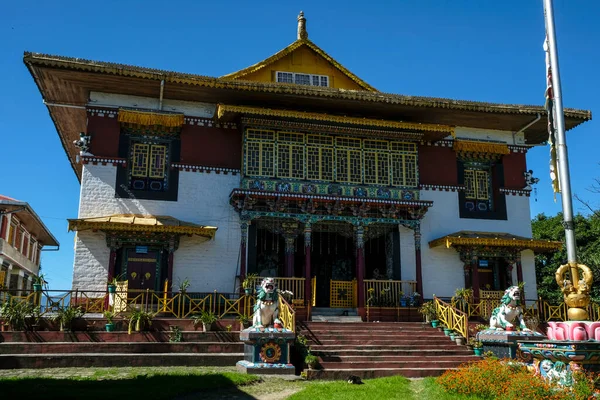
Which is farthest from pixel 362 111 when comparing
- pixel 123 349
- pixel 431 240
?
pixel 123 349

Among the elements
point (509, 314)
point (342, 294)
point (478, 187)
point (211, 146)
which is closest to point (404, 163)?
point (478, 187)

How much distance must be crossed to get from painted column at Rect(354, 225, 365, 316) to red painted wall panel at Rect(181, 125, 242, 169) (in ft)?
16.8

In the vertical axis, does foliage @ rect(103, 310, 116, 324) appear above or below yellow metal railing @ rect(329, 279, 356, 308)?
below

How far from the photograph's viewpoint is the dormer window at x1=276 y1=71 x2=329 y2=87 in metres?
24.9

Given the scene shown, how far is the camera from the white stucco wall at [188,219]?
1994 cm

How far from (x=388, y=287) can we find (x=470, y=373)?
10.7 m

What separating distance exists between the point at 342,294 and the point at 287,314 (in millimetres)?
6700

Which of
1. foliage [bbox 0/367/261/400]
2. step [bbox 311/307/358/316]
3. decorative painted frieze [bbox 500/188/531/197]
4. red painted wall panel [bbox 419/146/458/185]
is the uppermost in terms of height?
red painted wall panel [bbox 419/146/458/185]

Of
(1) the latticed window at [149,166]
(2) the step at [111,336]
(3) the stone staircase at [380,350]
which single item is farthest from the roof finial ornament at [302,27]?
(2) the step at [111,336]

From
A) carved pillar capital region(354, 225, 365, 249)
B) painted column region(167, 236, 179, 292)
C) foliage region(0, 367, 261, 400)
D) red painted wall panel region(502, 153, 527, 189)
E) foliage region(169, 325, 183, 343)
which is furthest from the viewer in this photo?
red painted wall panel region(502, 153, 527, 189)

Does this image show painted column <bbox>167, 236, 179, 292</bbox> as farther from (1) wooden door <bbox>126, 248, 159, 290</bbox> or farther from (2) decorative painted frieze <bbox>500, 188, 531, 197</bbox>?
(2) decorative painted frieze <bbox>500, 188, 531, 197</bbox>

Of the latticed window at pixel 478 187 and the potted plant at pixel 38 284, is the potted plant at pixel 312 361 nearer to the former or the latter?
the potted plant at pixel 38 284

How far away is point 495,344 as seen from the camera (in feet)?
49.4

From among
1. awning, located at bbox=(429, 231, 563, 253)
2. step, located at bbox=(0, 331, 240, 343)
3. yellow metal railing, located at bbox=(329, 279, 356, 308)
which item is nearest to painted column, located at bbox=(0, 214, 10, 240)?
step, located at bbox=(0, 331, 240, 343)
